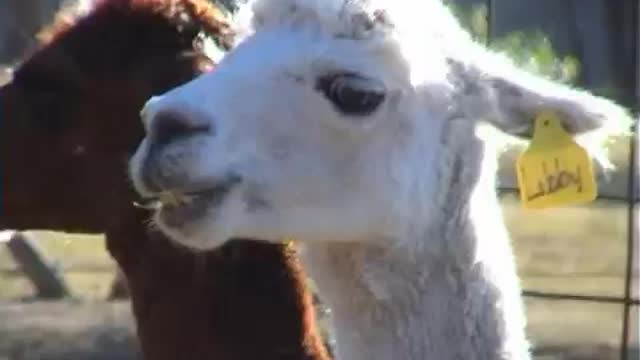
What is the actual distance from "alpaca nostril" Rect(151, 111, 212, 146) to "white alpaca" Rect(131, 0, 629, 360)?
5 cm

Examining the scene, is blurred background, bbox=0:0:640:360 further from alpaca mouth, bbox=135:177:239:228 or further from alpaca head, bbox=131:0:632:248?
alpaca mouth, bbox=135:177:239:228

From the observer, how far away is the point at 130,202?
3619mm

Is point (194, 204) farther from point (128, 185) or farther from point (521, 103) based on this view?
point (128, 185)

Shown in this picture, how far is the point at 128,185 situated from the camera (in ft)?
11.8

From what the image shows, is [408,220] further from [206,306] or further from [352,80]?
[206,306]

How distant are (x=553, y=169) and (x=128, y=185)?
930mm

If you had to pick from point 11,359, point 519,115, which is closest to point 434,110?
point 519,115

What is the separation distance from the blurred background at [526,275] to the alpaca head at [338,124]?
1.87ft

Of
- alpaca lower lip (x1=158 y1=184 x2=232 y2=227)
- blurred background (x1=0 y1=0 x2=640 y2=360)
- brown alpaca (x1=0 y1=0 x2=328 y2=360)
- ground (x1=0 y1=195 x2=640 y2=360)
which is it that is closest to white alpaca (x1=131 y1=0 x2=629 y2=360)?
alpaca lower lip (x1=158 y1=184 x2=232 y2=227)

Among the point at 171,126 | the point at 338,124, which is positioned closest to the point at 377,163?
the point at 338,124

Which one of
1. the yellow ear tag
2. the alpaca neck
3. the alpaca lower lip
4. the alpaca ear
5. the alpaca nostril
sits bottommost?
the alpaca neck

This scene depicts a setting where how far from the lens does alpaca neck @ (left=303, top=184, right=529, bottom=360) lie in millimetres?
3002

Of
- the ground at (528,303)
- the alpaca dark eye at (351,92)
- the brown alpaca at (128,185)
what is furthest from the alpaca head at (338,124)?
the ground at (528,303)

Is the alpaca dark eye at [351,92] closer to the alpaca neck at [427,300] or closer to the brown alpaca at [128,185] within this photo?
the alpaca neck at [427,300]
